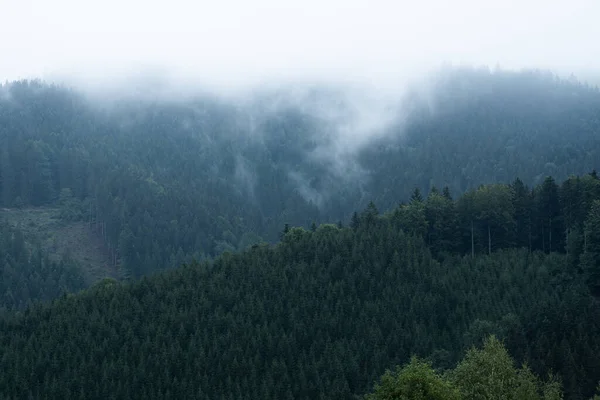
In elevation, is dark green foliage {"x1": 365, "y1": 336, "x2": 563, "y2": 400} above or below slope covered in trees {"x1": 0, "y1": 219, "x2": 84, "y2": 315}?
below

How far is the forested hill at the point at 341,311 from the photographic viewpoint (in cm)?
8906

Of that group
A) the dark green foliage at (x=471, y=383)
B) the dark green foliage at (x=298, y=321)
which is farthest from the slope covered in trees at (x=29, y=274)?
the dark green foliage at (x=471, y=383)

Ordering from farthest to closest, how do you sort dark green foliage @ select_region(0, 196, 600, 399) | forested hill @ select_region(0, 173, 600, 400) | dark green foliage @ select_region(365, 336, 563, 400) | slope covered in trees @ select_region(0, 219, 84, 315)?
slope covered in trees @ select_region(0, 219, 84, 315) < forested hill @ select_region(0, 173, 600, 400) < dark green foliage @ select_region(0, 196, 600, 399) < dark green foliage @ select_region(365, 336, 563, 400)

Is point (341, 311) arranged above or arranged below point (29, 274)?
below

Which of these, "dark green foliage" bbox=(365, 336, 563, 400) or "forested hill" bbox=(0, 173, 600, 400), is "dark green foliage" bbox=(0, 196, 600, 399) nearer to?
"forested hill" bbox=(0, 173, 600, 400)

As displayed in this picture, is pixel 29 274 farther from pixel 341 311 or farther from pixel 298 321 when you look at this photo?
pixel 341 311

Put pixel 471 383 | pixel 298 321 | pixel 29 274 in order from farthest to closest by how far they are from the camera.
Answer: pixel 29 274 < pixel 298 321 < pixel 471 383

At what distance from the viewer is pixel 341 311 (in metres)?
102

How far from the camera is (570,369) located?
69.3 m

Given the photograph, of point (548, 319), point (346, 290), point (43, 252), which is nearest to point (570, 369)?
point (548, 319)

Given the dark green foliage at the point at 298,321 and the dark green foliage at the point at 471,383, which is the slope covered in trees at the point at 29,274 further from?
the dark green foliage at the point at 471,383

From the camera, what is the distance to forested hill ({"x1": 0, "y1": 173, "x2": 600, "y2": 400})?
89062 mm

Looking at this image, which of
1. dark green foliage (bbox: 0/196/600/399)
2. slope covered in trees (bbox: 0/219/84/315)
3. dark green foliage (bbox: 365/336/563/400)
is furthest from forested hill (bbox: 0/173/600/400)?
slope covered in trees (bbox: 0/219/84/315)

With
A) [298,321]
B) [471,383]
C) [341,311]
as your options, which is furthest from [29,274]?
[471,383]
